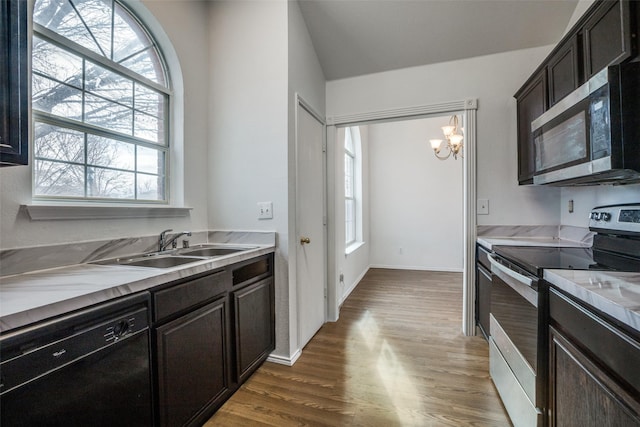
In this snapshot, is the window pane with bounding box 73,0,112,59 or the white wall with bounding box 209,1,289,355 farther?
the white wall with bounding box 209,1,289,355

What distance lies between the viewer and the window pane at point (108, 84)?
1648 millimetres

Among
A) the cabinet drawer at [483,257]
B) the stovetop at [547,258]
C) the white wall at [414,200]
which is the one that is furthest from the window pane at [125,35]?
the white wall at [414,200]

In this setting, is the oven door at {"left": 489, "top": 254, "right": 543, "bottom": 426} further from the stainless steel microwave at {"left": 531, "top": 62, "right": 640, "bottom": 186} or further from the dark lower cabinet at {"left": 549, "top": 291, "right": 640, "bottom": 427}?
the stainless steel microwave at {"left": 531, "top": 62, "right": 640, "bottom": 186}

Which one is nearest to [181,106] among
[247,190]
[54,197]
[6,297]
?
[247,190]

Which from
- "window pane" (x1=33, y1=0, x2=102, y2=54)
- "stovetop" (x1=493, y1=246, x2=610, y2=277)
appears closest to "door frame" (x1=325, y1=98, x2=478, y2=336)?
"stovetop" (x1=493, y1=246, x2=610, y2=277)

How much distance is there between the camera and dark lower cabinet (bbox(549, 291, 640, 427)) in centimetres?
76

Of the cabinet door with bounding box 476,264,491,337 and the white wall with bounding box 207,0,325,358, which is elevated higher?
the white wall with bounding box 207,0,325,358

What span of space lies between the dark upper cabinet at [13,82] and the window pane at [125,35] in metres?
0.88

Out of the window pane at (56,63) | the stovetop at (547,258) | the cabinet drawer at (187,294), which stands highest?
the window pane at (56,63)

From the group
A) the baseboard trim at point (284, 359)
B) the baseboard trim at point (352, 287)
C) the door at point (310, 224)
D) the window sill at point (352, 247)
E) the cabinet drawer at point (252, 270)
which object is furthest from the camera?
the window sill at point (352, 247)

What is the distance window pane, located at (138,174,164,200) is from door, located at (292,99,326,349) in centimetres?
103

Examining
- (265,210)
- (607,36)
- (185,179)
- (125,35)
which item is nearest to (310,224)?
(265,210)

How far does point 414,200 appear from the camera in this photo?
5508 mm

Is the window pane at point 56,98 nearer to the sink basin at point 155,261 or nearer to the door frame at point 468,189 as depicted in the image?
the sink basin at point 155,261
